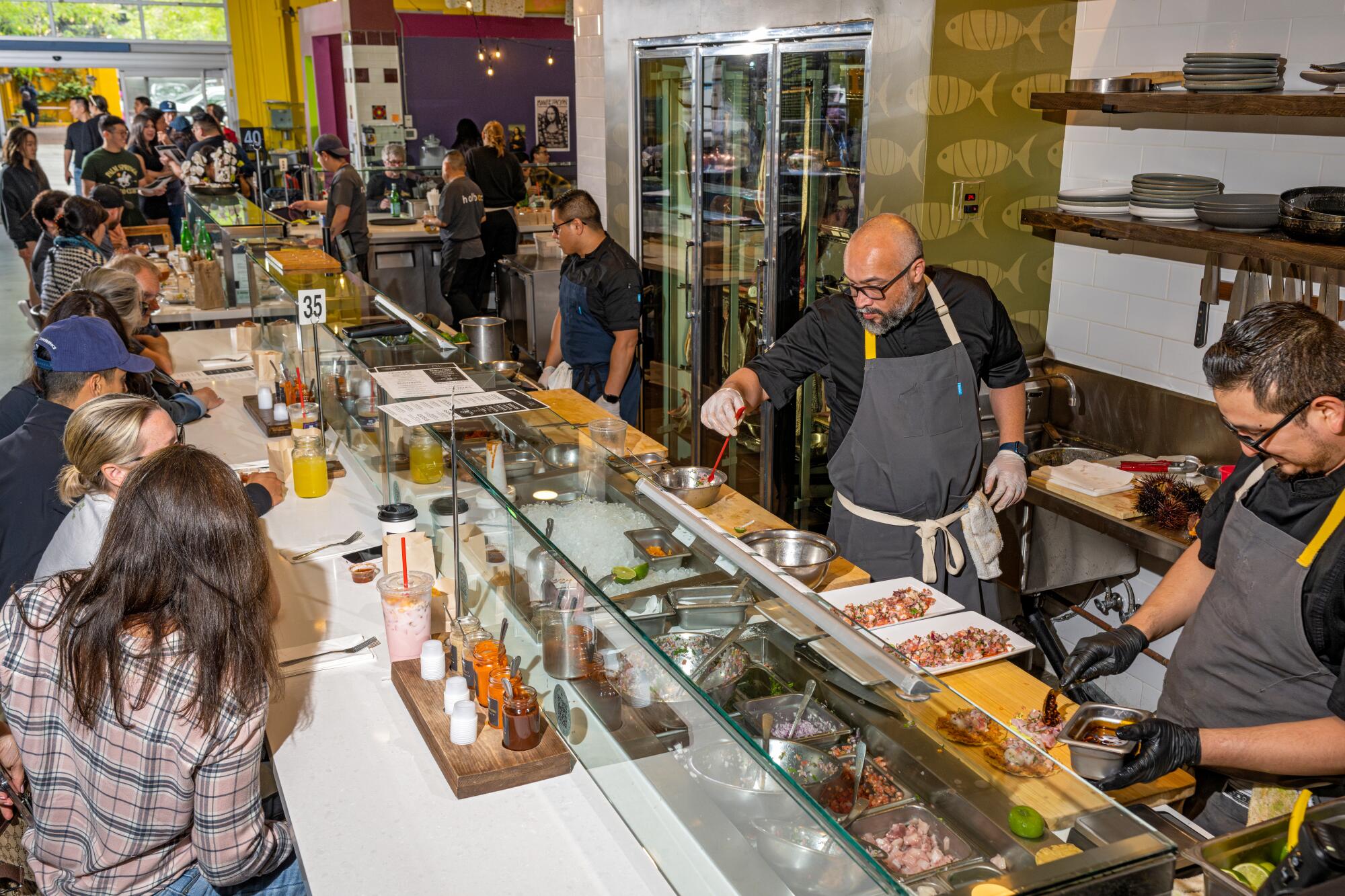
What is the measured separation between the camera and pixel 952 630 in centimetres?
270

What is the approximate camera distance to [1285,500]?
2.31 m

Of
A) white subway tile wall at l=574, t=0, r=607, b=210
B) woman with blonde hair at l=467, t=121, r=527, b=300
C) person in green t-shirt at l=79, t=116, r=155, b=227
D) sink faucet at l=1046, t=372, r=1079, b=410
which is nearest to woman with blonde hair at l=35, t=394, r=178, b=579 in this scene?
sink faucet at l=1046, t=372, r=1079, b=410

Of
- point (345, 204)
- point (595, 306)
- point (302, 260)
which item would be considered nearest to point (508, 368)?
point (595, 306)

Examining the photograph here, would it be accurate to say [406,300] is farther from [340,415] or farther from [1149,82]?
[1149,82]

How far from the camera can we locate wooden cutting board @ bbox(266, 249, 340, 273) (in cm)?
493

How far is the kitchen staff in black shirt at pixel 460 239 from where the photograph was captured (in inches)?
371

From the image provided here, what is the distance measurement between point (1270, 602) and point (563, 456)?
161 centimetres

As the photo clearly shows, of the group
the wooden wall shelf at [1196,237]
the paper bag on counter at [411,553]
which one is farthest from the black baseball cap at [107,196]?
the wooden wall shelf at [1196,237]

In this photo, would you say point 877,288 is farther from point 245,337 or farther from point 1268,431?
point 245,337

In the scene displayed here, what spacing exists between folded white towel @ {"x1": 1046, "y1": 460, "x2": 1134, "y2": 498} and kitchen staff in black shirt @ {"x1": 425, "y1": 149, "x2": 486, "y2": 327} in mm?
6591

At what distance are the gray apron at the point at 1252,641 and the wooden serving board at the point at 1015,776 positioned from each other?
0.79 ft

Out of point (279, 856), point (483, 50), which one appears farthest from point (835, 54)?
point (483, 50)

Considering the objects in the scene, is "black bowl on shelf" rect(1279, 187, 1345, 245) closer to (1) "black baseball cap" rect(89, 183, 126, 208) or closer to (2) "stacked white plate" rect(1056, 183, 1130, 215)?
(2) "stacked white plate" rect(1056, 183, 1130, 215)

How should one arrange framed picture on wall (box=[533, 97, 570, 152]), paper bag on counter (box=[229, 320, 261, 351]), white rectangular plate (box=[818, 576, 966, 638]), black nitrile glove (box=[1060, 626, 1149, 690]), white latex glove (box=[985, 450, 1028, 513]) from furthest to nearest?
1. framed picture on wall (box=[533, 97, 570, 152])
2. paper bag on counter (box=[229, 320, 261, 351])
3. white latex glove (box=[985, 450, 1028, 513])
4. white rectangular plate (box=[818, 576, 966, 638])
5. black nitrile glove (box=[1060, 626, 1149, 690])
